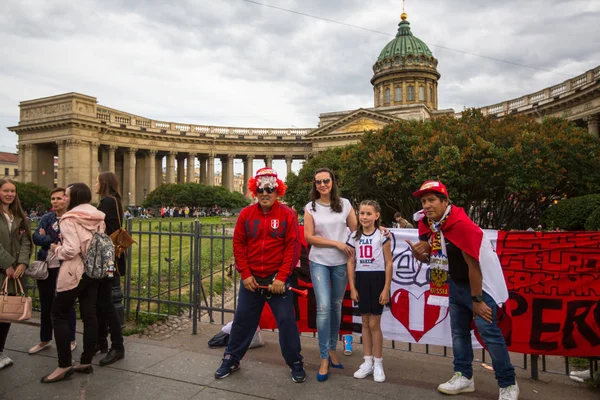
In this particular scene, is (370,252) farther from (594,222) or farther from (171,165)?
(171,165)

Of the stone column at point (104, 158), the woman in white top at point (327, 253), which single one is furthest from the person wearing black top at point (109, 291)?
the stone column at point (104, 158)

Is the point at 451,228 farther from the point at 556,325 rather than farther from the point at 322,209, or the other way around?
the point at 556,325

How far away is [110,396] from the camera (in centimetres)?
408

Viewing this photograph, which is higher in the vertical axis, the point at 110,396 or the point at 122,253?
the point at 122,253

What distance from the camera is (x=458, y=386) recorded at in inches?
163

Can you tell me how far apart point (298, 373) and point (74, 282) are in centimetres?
252

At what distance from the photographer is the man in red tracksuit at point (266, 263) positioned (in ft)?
14.6

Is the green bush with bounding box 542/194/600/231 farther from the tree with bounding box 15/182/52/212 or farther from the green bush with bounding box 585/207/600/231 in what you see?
the tree with bounding box 15/182/52/212

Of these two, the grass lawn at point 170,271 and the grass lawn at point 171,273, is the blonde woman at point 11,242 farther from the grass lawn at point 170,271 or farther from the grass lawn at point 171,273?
the grass lawn at point 171,273

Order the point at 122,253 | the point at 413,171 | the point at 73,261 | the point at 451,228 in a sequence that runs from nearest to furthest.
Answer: the point at 451,228
the point at 73,261
the point at 122,253
the point at 413,171

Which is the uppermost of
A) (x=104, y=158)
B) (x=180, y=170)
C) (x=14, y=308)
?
(x=104, y=158)

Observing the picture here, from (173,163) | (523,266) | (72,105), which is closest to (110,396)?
(523,266)

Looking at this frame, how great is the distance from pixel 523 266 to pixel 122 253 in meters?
4.78

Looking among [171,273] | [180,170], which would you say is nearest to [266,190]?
[171,273]
